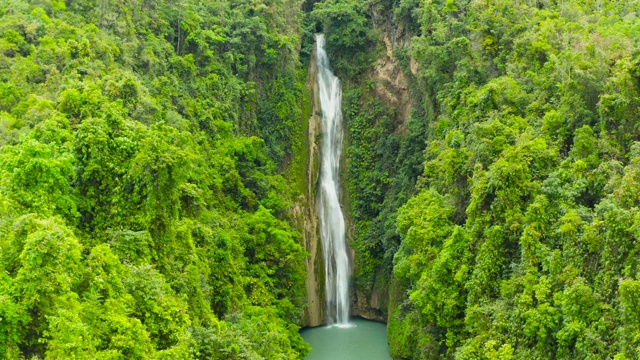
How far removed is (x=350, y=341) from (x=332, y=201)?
7.54m

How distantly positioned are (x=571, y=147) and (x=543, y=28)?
4.93 meters

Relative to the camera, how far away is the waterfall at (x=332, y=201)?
29.2m

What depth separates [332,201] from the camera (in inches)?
1239

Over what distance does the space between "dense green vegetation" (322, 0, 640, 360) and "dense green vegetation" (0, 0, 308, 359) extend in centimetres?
513

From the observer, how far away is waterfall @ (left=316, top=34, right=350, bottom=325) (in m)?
29.2

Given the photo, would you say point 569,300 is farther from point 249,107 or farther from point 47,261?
point 249,107

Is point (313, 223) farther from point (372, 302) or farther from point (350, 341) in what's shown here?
point (350, 341)

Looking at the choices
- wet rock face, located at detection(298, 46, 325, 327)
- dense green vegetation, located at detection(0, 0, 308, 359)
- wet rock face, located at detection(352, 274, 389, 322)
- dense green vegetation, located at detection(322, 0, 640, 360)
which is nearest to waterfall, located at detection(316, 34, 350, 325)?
wet rock face, located at detection(298, 46, 325, 327)

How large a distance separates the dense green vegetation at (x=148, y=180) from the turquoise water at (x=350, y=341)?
1.76m

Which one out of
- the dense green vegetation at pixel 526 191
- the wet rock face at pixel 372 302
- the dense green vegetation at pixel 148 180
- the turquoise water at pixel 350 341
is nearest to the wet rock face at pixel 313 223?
the turquoise water at pixel 350 341

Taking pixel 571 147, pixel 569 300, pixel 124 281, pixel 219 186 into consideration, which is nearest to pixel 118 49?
pixel 219 186

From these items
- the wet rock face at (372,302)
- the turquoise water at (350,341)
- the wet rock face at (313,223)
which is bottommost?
the turquoise water at (350,341)

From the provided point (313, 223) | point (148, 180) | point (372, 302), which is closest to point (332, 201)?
point (313, 223)

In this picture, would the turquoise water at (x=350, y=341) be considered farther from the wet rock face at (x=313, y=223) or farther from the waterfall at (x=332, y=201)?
the waterfall at (x=332, y=201)
